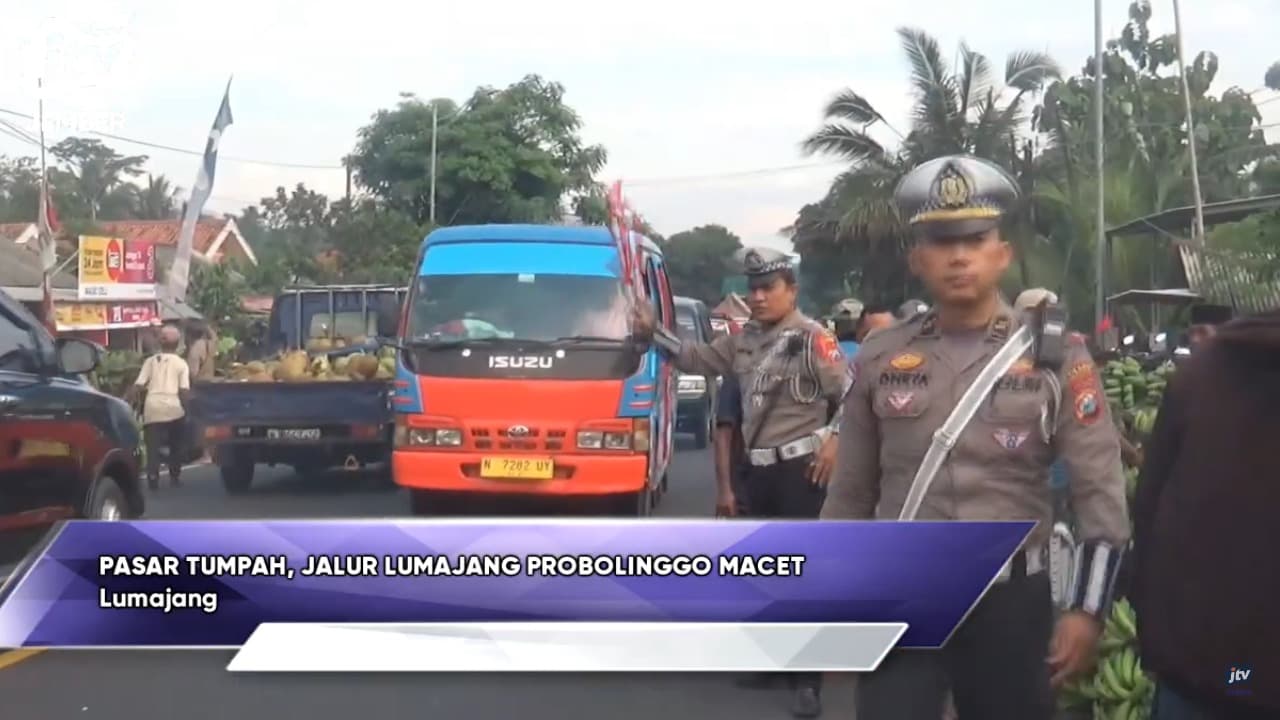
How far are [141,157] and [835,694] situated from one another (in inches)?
112

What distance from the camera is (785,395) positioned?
5.54 meters

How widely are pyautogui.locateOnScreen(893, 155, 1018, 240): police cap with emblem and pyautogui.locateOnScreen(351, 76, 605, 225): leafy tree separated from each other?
163 centimetres

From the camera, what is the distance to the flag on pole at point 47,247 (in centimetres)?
564

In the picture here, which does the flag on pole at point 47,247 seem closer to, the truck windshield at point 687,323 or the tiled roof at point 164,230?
the tiled roof at point 164,230

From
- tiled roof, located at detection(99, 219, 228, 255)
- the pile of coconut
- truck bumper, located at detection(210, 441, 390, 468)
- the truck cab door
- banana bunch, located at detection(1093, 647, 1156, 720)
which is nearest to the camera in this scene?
banana bunch, located at detection(1093, 647, 1156, 720)

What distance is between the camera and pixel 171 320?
8.98 m

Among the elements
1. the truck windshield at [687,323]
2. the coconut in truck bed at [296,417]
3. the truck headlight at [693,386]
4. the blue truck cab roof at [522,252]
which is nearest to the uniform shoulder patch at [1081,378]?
the blue truck cab roof at [522,252]

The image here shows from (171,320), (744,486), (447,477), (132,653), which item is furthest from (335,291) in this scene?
(132,653)

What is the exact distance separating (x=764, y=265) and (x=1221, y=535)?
10.9 ft

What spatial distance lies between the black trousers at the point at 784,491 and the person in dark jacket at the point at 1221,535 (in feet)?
10.5

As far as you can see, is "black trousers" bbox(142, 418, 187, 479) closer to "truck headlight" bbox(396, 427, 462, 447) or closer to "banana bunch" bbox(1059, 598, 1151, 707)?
"truck headlight" bbox(396, 427, 462, 447)

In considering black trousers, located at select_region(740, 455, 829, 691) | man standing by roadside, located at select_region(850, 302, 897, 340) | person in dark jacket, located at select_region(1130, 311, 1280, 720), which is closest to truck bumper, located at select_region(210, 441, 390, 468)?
black trousers, located at select_region(740, 455, 829, 691)

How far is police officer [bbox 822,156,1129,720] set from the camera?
3008 millimetres

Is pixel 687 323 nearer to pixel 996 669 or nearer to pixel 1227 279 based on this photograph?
pixel 1227 279
